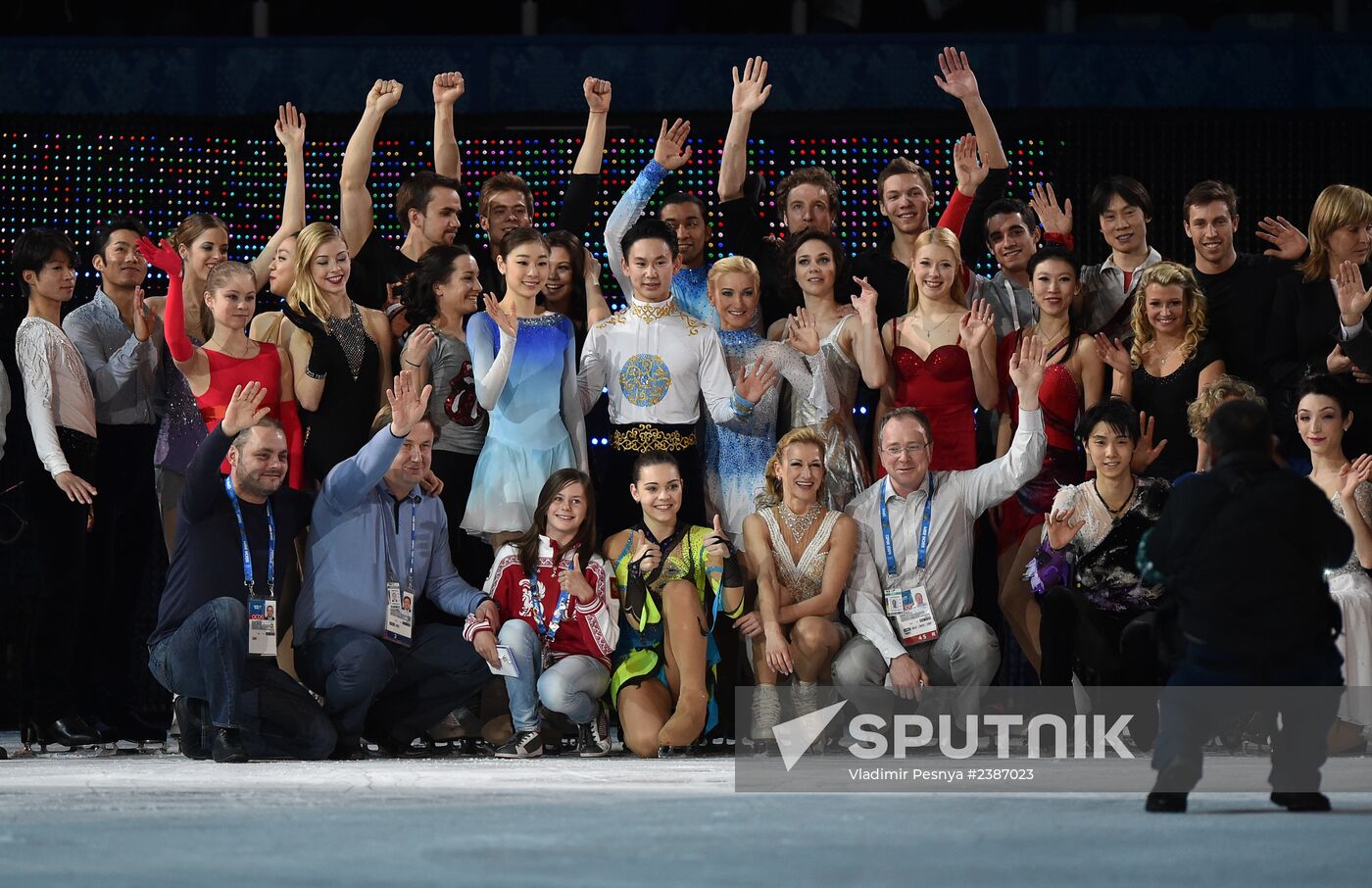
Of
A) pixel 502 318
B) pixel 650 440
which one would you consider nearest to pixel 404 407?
pixel 502 318

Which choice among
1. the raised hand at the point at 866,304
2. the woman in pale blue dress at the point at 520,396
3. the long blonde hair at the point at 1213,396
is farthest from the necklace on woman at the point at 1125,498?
the woman in pale blue dress at the point at 520,396

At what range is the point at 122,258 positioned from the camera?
5.47 m

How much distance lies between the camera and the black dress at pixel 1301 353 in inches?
208

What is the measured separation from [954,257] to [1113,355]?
1.82 ft

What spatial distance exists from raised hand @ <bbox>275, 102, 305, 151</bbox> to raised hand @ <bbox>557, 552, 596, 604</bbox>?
2.03m

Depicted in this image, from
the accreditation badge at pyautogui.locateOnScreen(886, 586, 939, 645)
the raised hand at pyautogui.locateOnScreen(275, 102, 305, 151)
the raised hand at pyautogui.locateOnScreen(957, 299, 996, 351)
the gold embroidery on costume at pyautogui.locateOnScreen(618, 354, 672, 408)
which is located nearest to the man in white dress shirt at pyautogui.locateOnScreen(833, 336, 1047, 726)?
the accreditation badge at pyautogui.locateOnScreen(886, 586, 939, 645)

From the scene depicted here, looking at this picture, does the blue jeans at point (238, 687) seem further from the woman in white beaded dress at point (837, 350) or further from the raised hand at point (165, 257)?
the woman in white beaded dress at point (837, 350)

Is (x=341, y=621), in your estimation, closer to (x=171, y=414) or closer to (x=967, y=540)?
(x=171, y=414)

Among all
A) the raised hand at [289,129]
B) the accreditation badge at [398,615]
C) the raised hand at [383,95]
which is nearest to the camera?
the accreditation badge at [398,615]

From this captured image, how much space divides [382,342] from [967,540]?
184 cm

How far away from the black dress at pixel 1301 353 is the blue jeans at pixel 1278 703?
193 centimetres

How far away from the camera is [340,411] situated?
5340 millimetres

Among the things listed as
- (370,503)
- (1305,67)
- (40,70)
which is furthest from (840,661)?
(40,70)

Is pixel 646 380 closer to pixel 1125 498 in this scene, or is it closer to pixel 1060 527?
pixel 1060 527
